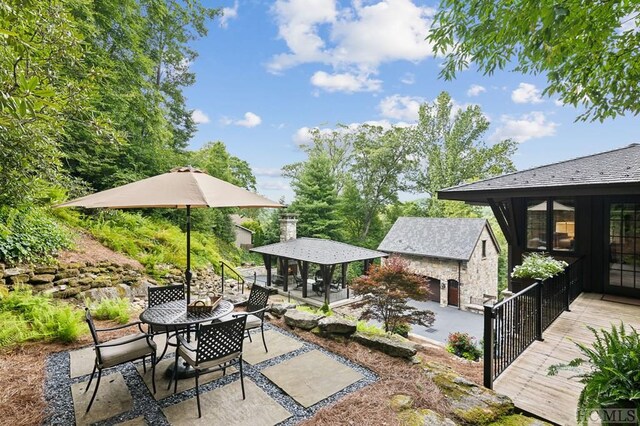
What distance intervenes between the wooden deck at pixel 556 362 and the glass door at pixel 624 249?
2.68ft

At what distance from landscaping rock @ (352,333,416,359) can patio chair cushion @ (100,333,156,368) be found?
269 centimetres

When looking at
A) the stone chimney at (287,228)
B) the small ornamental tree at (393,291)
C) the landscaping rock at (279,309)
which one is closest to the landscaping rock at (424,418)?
the landscaping rock at (279,309)

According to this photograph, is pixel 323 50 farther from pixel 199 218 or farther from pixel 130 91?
pixel 199 218

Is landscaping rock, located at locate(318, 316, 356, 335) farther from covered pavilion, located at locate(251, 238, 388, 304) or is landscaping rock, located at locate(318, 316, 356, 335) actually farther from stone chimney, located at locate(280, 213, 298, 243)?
stone chimney, located at locate(280, 213, 298, 243)

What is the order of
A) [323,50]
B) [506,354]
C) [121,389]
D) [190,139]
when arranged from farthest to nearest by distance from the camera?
[190,139]
[323,50]
[506,354]
[121,389]

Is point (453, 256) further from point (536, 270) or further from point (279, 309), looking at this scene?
point (279, 309)

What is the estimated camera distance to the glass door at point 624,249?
6.06 m

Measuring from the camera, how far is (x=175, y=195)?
2.94 meters

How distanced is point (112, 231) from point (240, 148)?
15465 millimetres

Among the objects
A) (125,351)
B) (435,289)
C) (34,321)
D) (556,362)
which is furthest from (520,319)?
(435,289)

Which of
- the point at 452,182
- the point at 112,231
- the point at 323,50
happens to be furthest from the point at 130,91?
the point at 452,182

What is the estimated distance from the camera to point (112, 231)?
27.1ft

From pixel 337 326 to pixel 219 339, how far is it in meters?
1.98

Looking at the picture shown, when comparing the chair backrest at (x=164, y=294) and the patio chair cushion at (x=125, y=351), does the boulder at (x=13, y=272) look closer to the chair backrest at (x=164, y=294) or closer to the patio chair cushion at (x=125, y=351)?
the chair backrest at (x=164, y=294)
